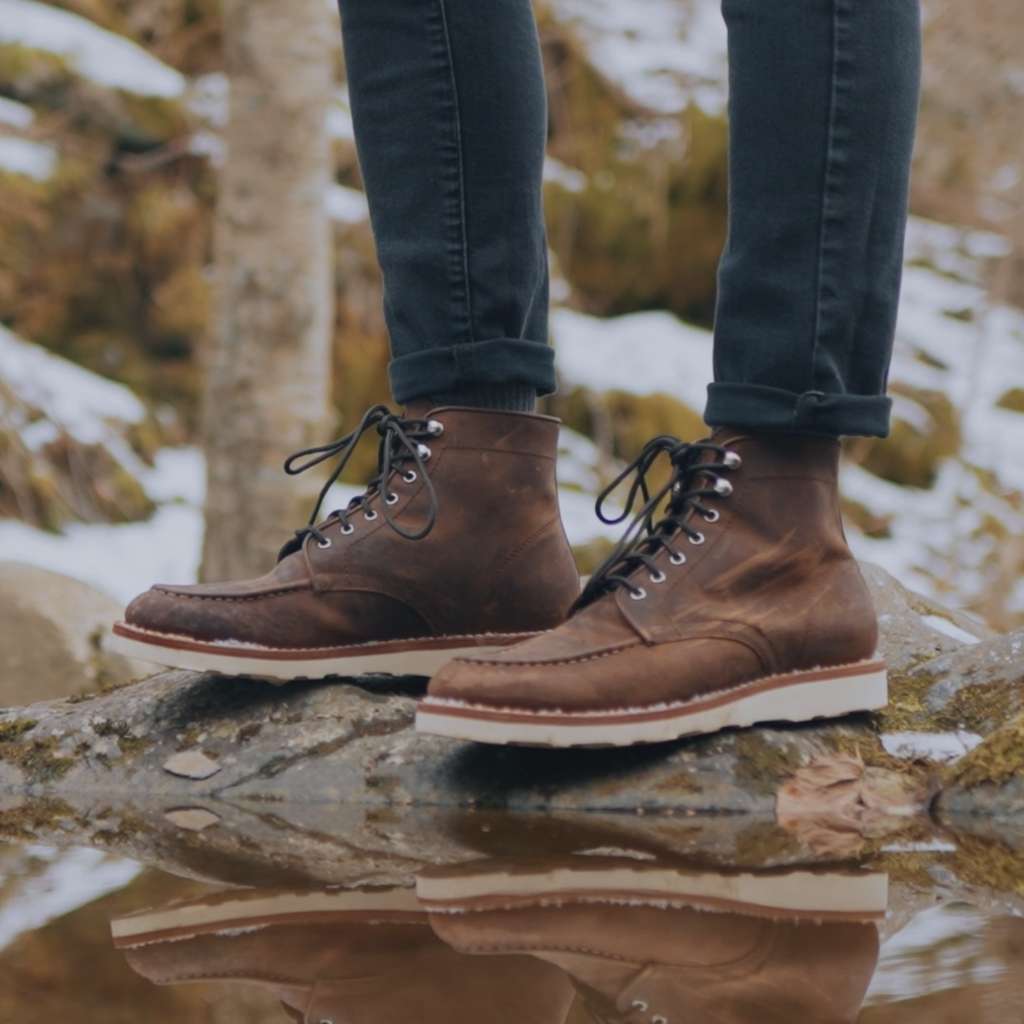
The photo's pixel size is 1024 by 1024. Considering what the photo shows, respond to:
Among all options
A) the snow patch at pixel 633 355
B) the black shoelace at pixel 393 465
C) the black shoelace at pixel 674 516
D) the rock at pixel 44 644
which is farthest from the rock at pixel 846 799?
the snow patch at pixel 633 355

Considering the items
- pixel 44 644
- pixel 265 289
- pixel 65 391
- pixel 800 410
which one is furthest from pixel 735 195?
pixel 65 391

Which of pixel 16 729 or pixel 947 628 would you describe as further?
pixel 947 628

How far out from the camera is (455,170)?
1.61 m

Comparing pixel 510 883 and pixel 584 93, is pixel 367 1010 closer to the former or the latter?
pixel 510 883

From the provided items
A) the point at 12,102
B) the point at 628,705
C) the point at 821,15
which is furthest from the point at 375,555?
the point at 12,102

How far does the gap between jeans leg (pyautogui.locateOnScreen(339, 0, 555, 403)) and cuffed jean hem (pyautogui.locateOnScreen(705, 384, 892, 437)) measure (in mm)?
246

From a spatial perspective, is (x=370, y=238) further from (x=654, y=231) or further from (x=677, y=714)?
(x=677, y=714)

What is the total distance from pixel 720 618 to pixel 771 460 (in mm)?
174

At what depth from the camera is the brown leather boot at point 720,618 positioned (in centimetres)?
144

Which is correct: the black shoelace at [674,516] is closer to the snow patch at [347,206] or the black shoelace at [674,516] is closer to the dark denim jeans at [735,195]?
the dark denim jeans at [735,195]

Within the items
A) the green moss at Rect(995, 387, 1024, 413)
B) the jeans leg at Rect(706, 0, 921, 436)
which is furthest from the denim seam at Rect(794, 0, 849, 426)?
the green moss at Rect(995, 387, 1024, 413)

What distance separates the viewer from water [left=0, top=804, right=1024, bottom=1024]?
0.95 m

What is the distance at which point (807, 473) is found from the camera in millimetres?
1551

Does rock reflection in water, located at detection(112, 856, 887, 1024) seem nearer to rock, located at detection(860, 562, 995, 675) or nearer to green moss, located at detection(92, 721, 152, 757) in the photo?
green moss, located at detection(92, 721, 152, 757)
